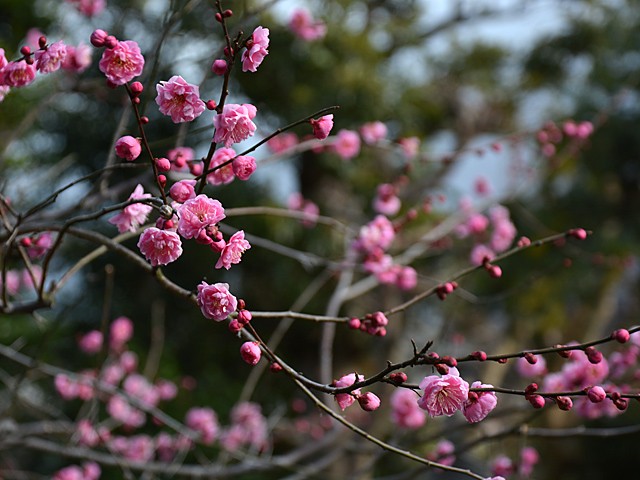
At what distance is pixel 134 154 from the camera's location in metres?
0.65

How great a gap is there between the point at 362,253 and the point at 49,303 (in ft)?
2.31

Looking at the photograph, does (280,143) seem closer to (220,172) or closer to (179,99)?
(220,172)

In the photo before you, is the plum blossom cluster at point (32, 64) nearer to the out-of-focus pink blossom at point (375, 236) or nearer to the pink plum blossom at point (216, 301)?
the pink plum blossom at point (216, 301)

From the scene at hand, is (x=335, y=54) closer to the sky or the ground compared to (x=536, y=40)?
closer to the ground

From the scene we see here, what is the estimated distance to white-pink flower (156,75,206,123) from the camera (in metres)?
0.61

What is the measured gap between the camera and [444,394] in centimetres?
60

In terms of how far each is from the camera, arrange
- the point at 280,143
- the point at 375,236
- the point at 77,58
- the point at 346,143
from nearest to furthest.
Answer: the point at 77,58, the point at 375,236, the point at 346,143, the point at 280,143

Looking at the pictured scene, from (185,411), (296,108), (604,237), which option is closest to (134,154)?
(185,411)

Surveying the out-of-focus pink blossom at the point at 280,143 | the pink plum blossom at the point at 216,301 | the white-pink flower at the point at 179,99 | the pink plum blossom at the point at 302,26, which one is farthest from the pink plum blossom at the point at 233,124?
the pink plum blossom at the point at 302,26

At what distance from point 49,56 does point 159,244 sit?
29cm

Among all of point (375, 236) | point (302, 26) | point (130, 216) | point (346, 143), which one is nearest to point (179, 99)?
point (130, 216)

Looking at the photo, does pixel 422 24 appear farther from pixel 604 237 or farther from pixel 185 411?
pixel 185 411

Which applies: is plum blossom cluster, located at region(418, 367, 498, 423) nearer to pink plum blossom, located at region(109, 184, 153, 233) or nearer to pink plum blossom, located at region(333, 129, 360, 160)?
pink plum blossom, located at region(109, 184, 153, 233)

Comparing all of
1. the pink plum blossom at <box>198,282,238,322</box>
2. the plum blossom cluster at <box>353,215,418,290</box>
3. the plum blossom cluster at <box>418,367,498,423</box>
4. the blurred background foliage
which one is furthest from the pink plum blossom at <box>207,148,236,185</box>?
the blurred background foliage
